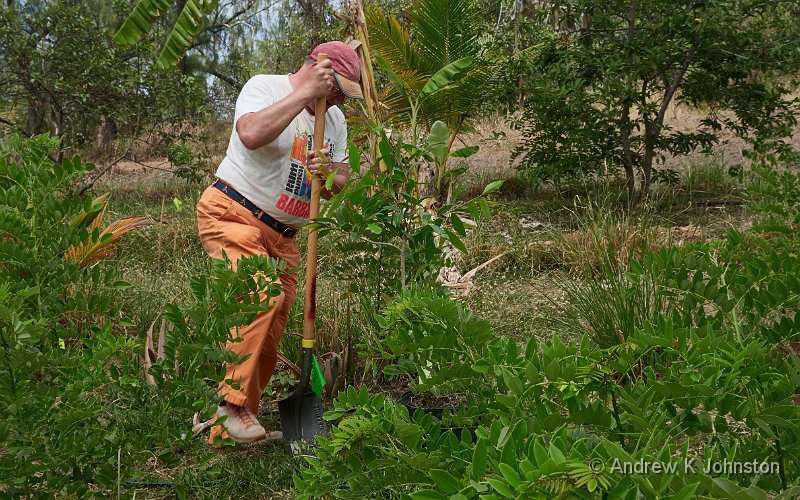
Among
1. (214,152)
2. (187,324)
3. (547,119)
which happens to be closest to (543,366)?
(187,324)

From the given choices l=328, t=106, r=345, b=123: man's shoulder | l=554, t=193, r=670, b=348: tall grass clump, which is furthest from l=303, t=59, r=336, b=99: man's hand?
l=554, t=193, r=670, b=348: tall grass clump

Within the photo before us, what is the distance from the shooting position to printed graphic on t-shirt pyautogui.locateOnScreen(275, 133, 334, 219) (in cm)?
359

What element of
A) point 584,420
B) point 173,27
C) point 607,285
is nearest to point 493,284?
point 607,285

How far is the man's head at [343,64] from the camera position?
3500 millimetres

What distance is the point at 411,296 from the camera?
2.16 m

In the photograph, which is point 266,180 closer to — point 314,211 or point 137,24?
point 314,211

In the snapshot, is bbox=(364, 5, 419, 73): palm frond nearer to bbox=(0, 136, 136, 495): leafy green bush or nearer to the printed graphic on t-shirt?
the printed graphic on t-shirt

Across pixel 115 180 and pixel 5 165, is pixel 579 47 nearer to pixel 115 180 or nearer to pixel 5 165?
pixel 5 165

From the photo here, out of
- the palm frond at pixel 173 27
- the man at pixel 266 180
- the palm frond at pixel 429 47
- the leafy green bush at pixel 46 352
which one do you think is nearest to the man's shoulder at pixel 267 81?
the man at pixel 266 180

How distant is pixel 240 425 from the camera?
3.30 meters

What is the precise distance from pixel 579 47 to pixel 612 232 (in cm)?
316

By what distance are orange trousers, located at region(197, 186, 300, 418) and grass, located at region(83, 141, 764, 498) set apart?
1.00 feet

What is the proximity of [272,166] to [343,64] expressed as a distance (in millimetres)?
588

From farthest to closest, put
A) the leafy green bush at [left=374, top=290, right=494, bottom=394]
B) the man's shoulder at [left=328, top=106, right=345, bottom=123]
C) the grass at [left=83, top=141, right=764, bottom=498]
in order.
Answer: the man's shoulder at [left=328, top=106, right=345, bottom=123], the grass at [left=83, top=141, right=764, bottom=498], the leafy green bush at [left=374, top=290, right=494, bottom=394]
